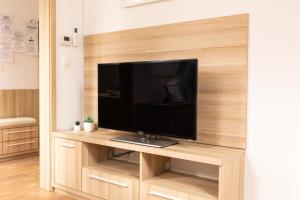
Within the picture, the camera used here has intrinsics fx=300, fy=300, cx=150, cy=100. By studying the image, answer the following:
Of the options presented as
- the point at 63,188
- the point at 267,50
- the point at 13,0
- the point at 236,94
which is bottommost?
the point at 63,188

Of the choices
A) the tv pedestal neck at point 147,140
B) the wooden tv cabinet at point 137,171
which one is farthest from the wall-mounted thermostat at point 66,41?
the tv pedestal neck at point 147,140

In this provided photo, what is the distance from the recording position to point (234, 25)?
2273mm

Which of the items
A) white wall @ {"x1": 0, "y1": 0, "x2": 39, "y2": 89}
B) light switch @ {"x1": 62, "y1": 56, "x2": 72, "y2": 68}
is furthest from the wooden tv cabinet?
white wall @ {"x1": 0, "y1": 0, "x2": 39, "y2": 89}

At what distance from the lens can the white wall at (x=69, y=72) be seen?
3.11 metres

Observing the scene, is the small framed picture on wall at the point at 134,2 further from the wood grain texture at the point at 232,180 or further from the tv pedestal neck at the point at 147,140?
the wood grain texture at the point at 232,180

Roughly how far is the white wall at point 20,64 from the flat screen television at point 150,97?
2302 millimetres

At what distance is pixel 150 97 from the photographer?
250cm

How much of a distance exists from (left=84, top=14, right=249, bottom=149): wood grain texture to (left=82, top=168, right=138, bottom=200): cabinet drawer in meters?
0.72

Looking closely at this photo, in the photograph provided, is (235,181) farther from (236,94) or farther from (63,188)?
(63,188)

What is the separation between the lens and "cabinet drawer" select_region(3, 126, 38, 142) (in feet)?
13.5

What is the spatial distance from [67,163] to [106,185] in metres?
0.55

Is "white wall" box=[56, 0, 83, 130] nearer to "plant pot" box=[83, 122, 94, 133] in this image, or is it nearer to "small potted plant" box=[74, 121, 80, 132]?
"small potted plant" box=[74, 121, 80, 132]

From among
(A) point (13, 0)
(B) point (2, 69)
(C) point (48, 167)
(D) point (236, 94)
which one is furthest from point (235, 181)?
(A) point (13, 0)

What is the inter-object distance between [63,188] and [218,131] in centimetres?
164
